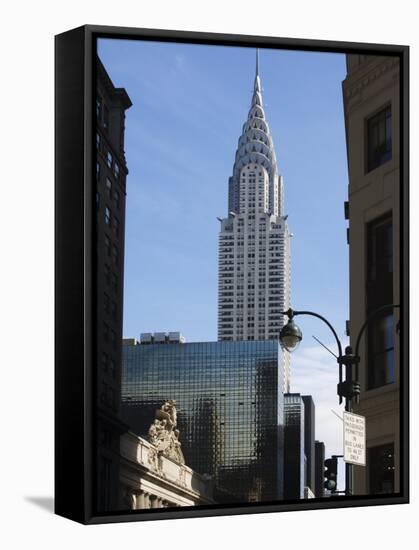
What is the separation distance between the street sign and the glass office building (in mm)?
1363

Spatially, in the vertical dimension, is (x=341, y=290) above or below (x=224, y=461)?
above

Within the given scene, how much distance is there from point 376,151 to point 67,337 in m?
6.57

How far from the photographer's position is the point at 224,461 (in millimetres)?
24328

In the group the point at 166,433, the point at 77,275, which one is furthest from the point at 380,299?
the point at 77,275

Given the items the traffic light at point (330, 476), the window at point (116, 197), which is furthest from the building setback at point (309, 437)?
the window at point (116, 197)

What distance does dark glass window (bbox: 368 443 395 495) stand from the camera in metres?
25.4

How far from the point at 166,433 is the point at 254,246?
327 centimetres

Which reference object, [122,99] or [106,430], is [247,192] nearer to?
[122,99]

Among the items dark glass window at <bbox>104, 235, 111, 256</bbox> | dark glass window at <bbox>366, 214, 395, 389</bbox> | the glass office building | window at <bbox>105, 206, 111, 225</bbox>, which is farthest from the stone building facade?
dark glass window at <bbox>366, 214, 395, 389</bbox>

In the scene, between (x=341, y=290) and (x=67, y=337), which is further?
(x=341, y=290)

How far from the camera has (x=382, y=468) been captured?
25469mm

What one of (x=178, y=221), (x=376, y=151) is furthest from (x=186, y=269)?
(x=376, y=151)

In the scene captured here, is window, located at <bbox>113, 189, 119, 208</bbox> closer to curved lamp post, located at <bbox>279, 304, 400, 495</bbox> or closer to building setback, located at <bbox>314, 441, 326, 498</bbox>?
curved lamp post, located at <bbox>279, 304, 400, 495</bbox>

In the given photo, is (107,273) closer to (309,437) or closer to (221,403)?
(221,403)
